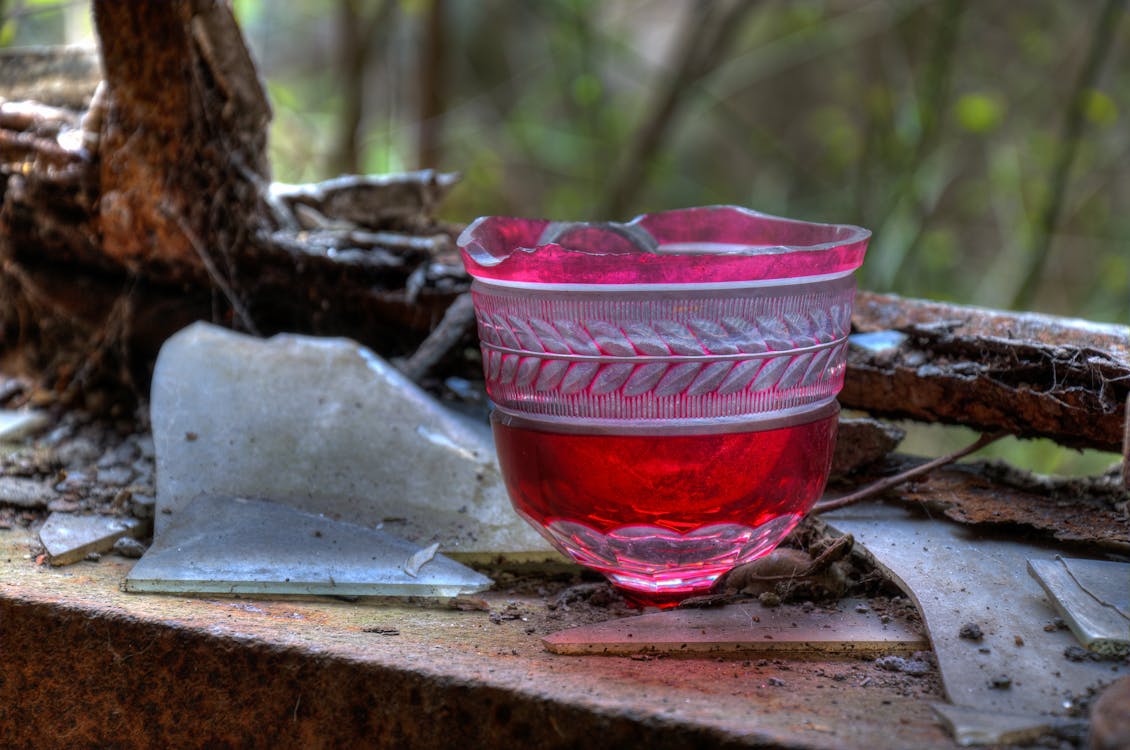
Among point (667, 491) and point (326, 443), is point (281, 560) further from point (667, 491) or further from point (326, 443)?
point (667, 491)

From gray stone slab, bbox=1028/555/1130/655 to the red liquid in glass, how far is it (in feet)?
0.77

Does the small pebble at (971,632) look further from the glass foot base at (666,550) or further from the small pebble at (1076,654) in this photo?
the glass foot base at (666,550)

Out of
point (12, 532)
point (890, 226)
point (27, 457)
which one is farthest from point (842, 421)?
point (890, 226)

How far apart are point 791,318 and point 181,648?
0.63 meters

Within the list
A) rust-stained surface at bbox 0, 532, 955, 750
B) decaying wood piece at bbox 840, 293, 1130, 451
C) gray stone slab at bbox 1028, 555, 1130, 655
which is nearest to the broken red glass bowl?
rust-stained surface at bbox 0, 532, 955, 750

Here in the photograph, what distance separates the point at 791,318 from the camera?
0.93 m

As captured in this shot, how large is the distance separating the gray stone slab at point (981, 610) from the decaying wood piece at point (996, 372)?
0.53 feet

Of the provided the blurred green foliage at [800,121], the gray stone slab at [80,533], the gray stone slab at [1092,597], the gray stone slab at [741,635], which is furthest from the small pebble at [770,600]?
the blurred green foliage at [800,121]

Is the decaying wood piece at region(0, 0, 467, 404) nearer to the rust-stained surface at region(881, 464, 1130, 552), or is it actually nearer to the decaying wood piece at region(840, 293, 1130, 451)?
the decaying wood piece at region(840, 293, 1130, 451)

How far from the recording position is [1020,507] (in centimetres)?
123

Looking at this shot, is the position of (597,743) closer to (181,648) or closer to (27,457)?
(181,648)

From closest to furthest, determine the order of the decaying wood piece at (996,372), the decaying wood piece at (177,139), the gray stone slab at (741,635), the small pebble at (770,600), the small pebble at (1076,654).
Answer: the small pebble at (1076,654), the gray stone slab at (741,635), the small pebble at (770,600), the decaying wood piece at (996,372), the decaying wood piece at (177,139)

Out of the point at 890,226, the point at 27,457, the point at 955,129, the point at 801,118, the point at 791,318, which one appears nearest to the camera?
the point at 791,318

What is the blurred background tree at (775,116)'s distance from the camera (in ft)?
11.5
